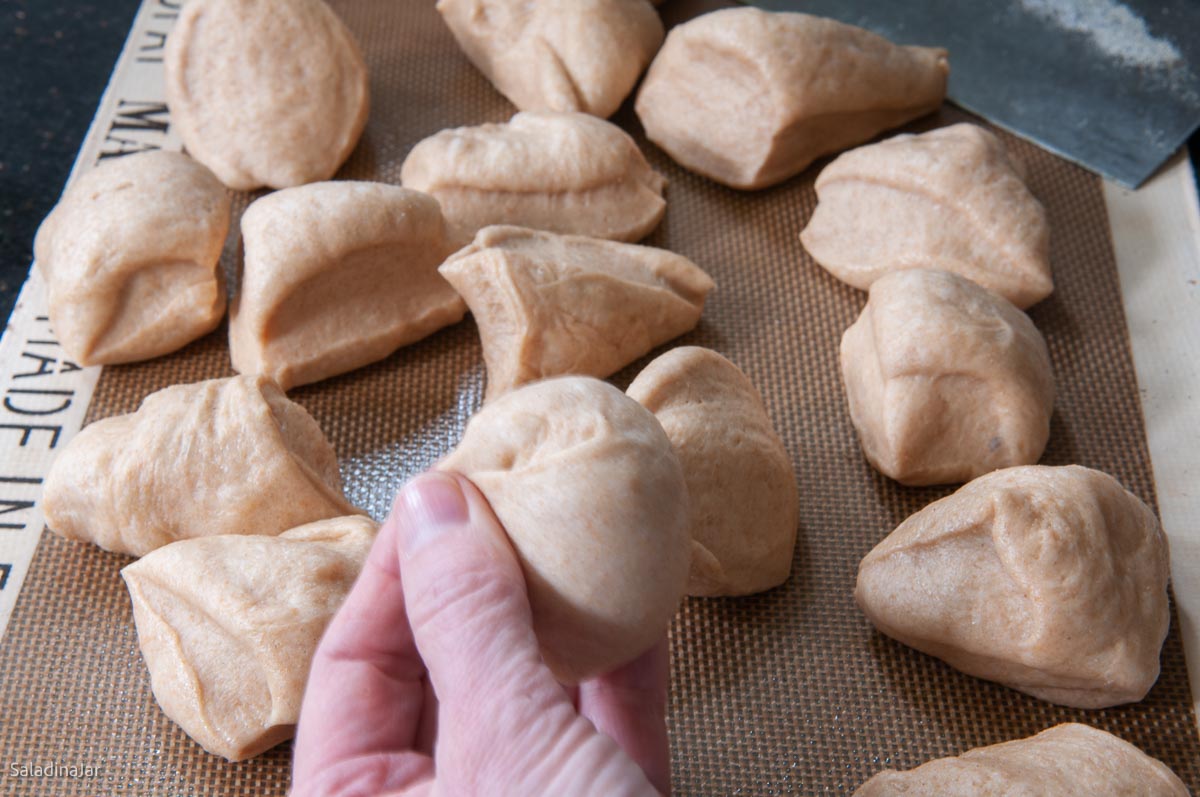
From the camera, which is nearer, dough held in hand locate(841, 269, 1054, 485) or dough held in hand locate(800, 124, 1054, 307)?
dough held in hand locate(841, 269, 1054, 485)

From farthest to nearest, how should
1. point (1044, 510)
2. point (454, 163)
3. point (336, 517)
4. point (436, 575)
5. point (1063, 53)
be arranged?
point (1063, 53)
point (454, 163)
point (336, 517)
point (1044, 510)
point (436, 575)

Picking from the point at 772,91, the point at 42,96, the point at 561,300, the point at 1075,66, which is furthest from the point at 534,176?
the point at 42,96

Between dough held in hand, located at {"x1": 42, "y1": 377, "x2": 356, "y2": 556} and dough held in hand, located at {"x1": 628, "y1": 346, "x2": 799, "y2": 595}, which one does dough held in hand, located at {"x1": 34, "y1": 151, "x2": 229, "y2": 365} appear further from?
dough held in hand, located at {"x1": 628, "y1": 346, "x2": 799, "y2": 595}

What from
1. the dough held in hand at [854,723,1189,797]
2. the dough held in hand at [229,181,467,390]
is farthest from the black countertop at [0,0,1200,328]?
the dough held in hand at [854,723,1189,797]

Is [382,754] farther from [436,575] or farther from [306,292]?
[306,292]

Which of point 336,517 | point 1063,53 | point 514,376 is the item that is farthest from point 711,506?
point 1063,53

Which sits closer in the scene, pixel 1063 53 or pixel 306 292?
pixel 306 292

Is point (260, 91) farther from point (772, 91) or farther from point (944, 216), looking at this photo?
point (944, 216)
